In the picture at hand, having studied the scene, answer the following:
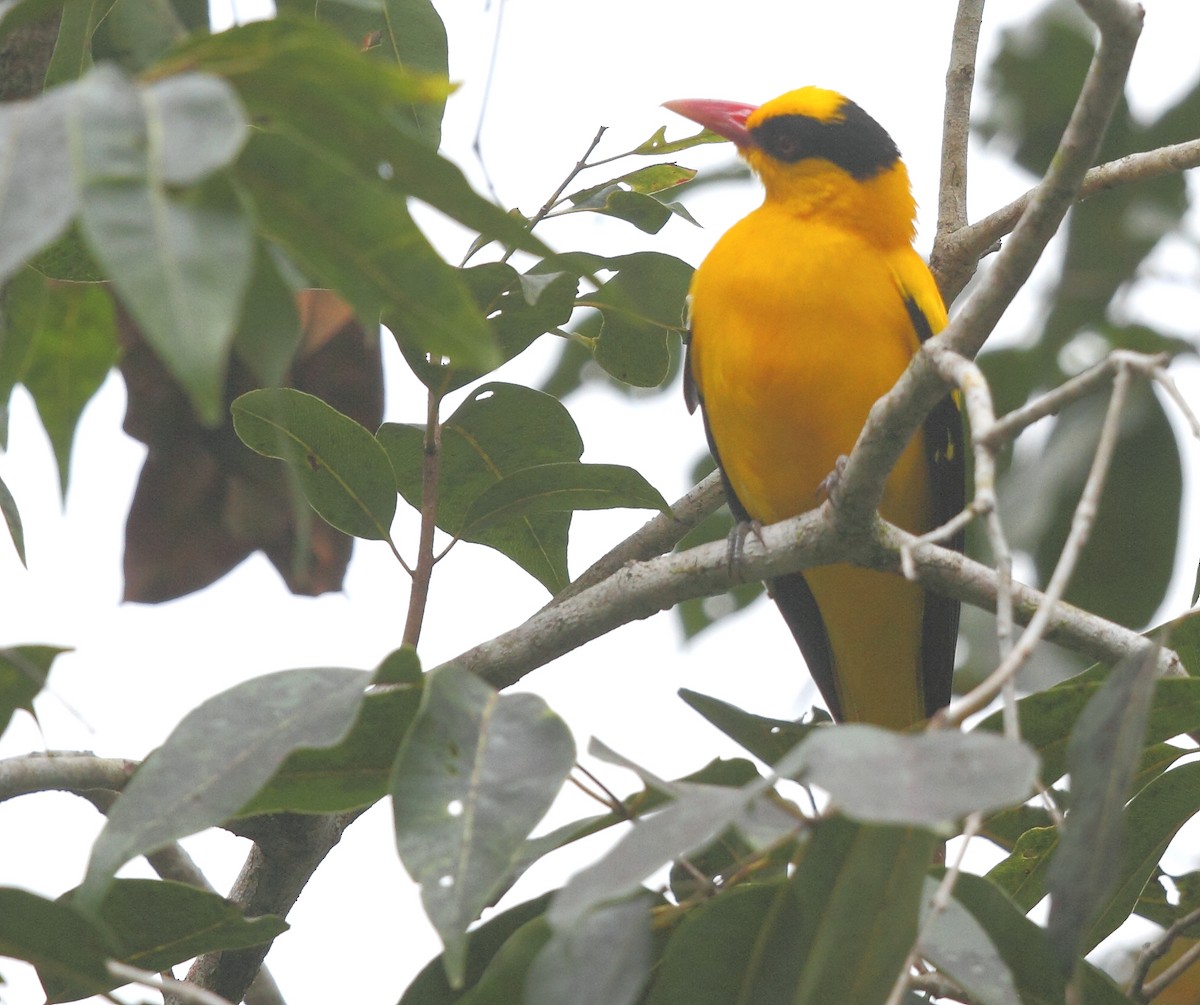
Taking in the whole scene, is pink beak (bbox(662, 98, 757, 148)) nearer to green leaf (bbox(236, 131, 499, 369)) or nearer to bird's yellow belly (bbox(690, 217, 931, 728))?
bird's yellow belly (bbox(690, 217, 931, 728))

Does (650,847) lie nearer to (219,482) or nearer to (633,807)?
(633,807)

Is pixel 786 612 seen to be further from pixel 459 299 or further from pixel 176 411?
pixel 459 299

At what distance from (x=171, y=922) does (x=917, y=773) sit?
1.06 m

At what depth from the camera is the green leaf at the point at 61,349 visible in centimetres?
123

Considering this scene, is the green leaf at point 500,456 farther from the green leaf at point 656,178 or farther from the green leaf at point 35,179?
the green leaf at point 35,179

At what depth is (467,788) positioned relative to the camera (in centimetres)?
134

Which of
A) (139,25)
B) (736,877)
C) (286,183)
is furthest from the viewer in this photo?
(139,25)

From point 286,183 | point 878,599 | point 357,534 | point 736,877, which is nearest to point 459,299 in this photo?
point 286,183

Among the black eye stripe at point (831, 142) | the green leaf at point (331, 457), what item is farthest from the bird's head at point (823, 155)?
the green leaf at point (331, 457)

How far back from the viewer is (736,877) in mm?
1525

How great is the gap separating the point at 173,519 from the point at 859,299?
1.60 metres

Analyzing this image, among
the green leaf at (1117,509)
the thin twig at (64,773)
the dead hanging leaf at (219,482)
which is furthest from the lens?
the green leaf at (1117,509)

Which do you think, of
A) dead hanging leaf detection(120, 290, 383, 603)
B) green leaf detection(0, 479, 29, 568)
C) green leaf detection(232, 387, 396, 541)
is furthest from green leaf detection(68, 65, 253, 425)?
dead hanging leaf detection(120, 290, 383, 603)

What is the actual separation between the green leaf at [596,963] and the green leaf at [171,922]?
24.0 inches
